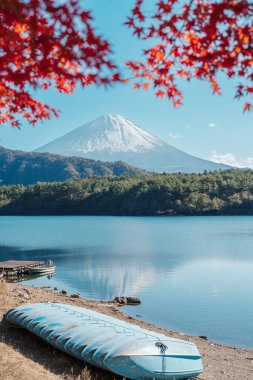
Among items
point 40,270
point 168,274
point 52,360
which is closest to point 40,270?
point 40,270

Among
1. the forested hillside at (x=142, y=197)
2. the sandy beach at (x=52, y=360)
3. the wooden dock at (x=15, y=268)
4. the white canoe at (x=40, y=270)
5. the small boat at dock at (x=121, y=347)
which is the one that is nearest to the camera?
the sandy beach at (x=52, y=360)

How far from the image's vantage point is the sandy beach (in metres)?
11.2

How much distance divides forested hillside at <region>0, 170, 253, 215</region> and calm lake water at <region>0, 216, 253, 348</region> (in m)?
67.0

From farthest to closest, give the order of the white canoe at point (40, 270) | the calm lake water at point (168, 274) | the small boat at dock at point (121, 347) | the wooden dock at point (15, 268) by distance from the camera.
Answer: the white canoe at point (40, 270) → the wooden dock at point (15, 268) → the calm lake water at point (168, 274) → the small boat at dock at point (121, 347)

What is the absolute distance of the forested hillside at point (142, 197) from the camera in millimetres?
139750

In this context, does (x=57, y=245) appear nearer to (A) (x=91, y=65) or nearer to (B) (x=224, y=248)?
(B) (x=224, y=248)

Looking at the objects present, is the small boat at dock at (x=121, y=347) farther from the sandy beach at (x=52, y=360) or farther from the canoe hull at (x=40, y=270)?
the canoe hull at (x=40, y=270)

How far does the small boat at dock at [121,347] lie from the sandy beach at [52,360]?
0.44 metres

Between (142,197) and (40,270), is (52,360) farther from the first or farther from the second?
(142,197)

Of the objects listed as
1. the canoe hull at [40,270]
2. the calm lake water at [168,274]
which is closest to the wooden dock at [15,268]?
the canoe hull at [40,270]

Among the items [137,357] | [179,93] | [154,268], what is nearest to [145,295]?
[154,268]

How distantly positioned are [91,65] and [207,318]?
21186 millimetres

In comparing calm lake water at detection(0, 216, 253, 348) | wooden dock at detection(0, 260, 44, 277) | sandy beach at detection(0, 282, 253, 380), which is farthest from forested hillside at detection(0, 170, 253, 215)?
sandy beach at detection(0, 282, 253, 380)

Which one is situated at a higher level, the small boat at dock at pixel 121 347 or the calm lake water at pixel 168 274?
the small boat at dock at pixel 121 347
